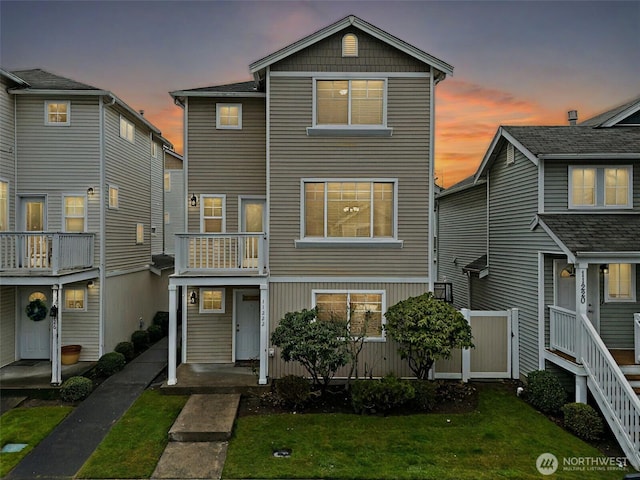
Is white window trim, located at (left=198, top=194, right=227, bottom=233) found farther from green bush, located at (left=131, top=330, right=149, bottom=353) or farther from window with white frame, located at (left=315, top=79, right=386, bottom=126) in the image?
green bush, located at (left=131, top=330, right=149, bottom=353)

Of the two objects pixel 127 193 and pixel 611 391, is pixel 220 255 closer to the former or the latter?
pixel 127 193

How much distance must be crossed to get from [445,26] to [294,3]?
259 inches

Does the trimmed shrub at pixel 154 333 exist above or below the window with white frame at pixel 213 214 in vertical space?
below

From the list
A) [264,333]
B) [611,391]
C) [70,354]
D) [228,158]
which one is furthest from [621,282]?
[70,354]

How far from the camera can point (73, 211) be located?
12445 mm

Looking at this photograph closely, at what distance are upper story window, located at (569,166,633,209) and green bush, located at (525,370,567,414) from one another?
452 cm

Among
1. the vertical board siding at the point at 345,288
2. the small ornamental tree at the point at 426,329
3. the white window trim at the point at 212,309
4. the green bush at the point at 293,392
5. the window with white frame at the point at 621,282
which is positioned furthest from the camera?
the white window trim at the point at 212,309

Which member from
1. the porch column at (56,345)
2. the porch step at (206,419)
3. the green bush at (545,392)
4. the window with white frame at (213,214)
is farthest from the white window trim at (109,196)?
the green bush at (545,392)

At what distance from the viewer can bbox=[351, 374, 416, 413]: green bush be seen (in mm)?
8531

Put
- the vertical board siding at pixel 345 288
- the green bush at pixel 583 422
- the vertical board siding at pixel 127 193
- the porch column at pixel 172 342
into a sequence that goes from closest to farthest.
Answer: the green bush at pixel 583 422 < the porch column at pixel 172 342 < the vertical board siding at pixel 345 288 < the vertical board siding at pixel 127 193

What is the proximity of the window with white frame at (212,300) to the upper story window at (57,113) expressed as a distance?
706 cm

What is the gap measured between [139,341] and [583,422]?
13678 mm

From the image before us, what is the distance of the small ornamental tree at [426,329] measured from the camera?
29.6ft

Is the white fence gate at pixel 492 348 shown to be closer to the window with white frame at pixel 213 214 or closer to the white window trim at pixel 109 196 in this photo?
the window with white frame at pixel 213 214
